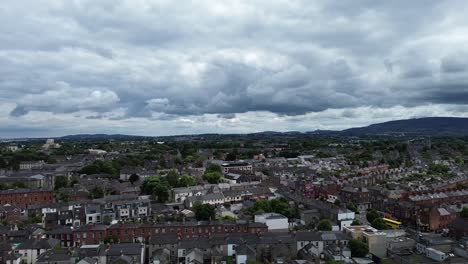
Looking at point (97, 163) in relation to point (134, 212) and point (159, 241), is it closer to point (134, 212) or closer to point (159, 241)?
point (134, 212)

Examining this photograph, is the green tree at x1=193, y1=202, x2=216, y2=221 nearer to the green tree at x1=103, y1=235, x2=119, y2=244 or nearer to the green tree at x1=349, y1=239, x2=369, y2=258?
the green tree at x1=103, y1=235, x2=119, y2=244

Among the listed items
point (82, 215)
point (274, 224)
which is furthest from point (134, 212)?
point (274, 224)

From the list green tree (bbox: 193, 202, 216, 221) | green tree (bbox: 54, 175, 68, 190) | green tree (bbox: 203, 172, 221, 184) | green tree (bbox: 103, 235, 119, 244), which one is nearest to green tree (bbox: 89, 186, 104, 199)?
green tree (bbox: 54, 175, 68, 190)

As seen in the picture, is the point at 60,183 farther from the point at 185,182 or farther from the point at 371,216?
the point at 371,216

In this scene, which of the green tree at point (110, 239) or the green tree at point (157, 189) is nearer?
the green tree at point (110, 239)

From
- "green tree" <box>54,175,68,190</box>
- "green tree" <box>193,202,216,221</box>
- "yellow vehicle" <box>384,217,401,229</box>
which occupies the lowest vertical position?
"yellow vehicle" <box>384,217,401,229</box>

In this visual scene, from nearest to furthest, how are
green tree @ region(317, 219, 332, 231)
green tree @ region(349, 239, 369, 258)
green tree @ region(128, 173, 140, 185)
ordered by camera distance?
green tree @ region(349, 239, 369, 258), green tree @ region(317, 219, 332, 231), green tree @ region(128, 173, 140, 185)

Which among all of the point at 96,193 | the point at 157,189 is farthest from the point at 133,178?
the point at 157,189

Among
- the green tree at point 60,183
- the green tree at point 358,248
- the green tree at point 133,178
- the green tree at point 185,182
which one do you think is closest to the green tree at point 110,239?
the green tree at point 358,248

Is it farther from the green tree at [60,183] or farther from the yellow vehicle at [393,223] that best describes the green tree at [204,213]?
the green tree at [60,183]
